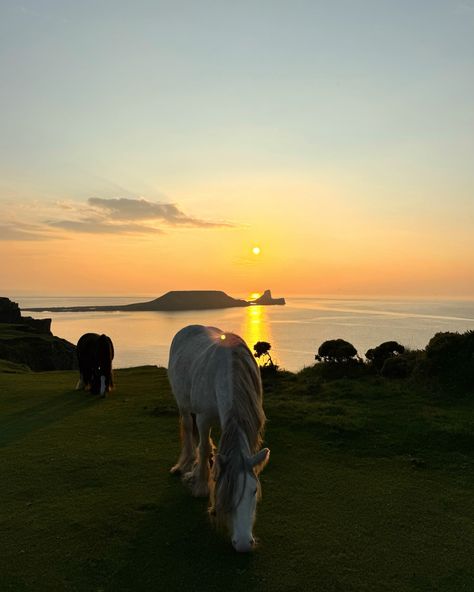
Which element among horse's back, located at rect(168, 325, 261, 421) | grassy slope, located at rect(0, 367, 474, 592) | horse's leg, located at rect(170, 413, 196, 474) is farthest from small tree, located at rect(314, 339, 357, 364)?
horse's leg, located at rect(170, 413, 196, 474)

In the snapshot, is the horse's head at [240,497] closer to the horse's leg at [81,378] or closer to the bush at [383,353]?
the horse's leg at [81,378]

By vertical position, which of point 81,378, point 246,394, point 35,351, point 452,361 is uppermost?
point 246,394

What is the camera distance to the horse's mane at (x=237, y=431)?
4.53 m

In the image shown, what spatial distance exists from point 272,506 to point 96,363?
9.39 meters

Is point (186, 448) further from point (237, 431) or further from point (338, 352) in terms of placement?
point (338, 352)

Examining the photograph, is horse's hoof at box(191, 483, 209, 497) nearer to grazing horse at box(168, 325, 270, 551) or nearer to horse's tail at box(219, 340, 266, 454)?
grazing horse at box(168, 325, 270, 551)

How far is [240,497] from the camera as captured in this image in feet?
14.6

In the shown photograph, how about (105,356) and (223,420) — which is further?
(105,356)

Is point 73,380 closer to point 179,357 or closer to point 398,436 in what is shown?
point 179,357

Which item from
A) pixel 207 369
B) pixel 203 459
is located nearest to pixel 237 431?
pixel 207 369

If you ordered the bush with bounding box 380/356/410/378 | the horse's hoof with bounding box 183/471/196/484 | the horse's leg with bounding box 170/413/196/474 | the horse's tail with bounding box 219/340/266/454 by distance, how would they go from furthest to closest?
the bush with bounding box 380/356/410/378, the horse's leg with bounding box 170/413/196/474, the horse's hoof with bounding box 183/471/196/484, the horse's tail with bounding box 219/340/266/454

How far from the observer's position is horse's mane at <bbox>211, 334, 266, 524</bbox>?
14.9 feet

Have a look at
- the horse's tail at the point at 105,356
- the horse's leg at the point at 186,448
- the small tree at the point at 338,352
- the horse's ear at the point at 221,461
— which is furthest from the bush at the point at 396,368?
the horse's ear at the point at 221,461

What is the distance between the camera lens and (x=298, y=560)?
187 inches
